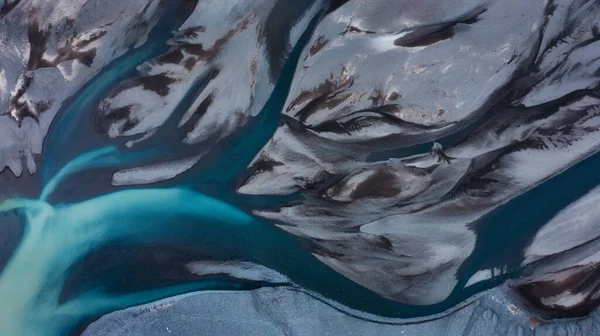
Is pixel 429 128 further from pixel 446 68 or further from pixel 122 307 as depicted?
pixel 122 307

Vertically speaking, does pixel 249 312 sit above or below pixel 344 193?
below

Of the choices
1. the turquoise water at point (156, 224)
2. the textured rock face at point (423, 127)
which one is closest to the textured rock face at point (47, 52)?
the turquoise water at point (156, 224)

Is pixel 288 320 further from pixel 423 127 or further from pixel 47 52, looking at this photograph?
pixel 47 52

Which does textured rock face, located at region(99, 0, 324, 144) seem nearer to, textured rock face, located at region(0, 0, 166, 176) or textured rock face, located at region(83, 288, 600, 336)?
textured rock face, located at region(0, 0, 166, 176)

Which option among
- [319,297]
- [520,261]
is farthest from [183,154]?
[520,261]

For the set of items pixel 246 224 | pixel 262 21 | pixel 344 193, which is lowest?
pixel 246 224

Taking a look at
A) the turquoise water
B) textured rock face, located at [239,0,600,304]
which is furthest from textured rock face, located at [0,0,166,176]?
textured rock face, located at [239,0,600,304]

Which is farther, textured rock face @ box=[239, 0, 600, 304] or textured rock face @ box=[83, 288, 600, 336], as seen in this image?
textured rock face @ box=[83, 288, 600, 336]
